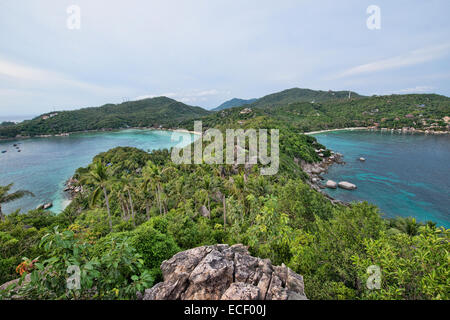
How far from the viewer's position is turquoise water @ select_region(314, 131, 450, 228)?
38.8 meters

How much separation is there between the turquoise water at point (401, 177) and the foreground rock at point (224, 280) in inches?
1707

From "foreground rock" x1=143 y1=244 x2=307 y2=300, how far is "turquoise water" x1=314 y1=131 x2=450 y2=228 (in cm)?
4335

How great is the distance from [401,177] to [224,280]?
70.1 meters

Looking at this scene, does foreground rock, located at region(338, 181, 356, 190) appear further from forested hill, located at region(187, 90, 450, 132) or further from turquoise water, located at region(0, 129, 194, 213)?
turquoise water, located at region(0, 129, 194, 213)

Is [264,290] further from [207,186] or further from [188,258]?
[207,186]

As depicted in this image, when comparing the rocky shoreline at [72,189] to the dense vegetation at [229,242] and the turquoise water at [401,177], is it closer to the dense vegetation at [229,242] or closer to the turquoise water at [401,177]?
the dense vegetation at [229,242]

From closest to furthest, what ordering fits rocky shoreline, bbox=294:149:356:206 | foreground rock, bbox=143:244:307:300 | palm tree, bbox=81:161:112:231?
1. foreground rock, bbox=143:244:307:300
2. palm tree, bbox=81:161:112:231
3. rocky shoreline, bbox=294:149:356:206

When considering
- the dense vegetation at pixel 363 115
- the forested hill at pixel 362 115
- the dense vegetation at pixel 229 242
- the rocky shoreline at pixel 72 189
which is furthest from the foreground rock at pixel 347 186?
the rocky shoreline at pixel 72 189

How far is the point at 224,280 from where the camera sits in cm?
720

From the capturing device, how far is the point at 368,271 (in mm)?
6668

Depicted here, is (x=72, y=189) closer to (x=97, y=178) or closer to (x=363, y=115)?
(x=97, y=178)

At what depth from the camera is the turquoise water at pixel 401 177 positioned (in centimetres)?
3875

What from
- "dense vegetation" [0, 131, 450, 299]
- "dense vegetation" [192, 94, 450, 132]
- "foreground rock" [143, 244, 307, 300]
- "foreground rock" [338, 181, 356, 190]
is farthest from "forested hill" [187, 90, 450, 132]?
"foreground rock" [143, 244, 307, 300]
